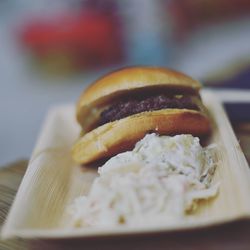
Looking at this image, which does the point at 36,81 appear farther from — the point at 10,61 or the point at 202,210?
the point at 202,210

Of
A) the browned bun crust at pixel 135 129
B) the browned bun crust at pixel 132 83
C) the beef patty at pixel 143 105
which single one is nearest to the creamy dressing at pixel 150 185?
the browned bun crust at pixel 135 129

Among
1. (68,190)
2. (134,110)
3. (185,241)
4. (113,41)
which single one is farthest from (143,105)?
(113,41)

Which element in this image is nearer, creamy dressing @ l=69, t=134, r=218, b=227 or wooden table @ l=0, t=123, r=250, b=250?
wooden table @ l=0, t=123, r=250, b=250

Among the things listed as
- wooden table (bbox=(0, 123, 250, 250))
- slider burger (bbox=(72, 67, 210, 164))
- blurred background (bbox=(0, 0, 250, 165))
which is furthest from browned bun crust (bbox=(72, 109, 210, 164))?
blurred background (bbox=(0, 0, 250, 165))

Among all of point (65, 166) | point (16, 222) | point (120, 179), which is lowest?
point (16, 222)

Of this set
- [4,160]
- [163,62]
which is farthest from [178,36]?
[4,160]

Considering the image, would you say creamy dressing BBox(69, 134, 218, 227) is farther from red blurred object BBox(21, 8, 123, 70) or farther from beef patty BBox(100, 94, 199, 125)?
red blurred object BBox(21, 8, 123, 70)

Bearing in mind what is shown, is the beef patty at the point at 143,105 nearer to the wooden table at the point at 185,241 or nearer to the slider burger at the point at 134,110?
the slider burger at the point at 134,110
